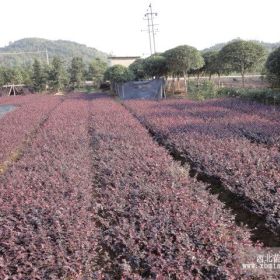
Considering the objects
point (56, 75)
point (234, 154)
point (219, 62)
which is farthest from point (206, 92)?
point (56, 75)

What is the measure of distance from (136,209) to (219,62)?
18.9m

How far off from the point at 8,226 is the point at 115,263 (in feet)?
3.88

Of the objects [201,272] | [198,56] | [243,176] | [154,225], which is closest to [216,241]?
[201,272]

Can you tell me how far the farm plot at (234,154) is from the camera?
13.0 feet

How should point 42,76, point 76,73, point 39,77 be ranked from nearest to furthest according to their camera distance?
point 42,76, point 39,77, point 76,73

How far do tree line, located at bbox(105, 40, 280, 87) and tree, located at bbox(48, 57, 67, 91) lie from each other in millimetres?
15531

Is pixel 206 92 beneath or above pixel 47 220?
above

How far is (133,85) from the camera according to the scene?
24438 millimetres

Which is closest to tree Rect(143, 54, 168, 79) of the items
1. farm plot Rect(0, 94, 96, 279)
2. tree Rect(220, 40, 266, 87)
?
tree Rect(220, 40, 266, 87)

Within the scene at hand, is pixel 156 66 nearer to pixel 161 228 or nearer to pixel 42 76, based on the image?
pixel 42 76

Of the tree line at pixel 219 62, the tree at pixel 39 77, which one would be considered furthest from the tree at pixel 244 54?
the tree at pixel 39 77

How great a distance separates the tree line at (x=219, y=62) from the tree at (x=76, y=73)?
18162 mm

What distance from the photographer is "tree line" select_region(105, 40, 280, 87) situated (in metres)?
18.9

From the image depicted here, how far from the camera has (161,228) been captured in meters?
3.26
